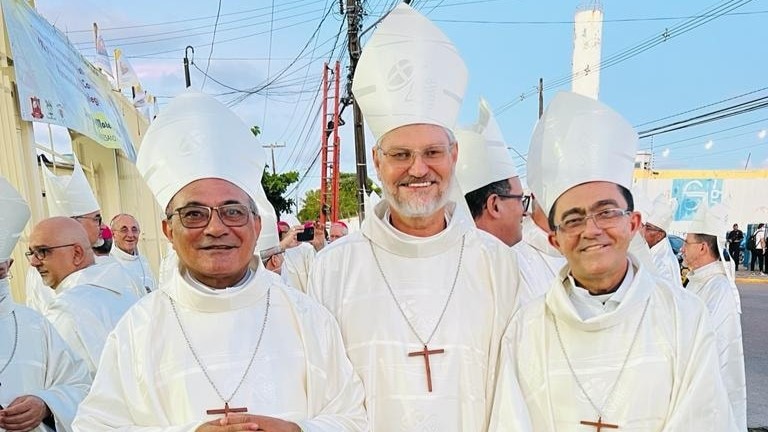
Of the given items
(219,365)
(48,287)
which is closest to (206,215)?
(219,365)

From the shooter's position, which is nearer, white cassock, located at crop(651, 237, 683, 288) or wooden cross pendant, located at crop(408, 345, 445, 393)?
wooden cross pendant, located at crop(408, 345, 445, 393)

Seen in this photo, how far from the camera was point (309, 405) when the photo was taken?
183 centimetres

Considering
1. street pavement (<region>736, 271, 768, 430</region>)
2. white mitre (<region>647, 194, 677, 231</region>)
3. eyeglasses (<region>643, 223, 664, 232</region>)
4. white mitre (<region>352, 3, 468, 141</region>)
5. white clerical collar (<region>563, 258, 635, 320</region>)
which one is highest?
white mitre (<region>352, 3, 468, 141</region>)

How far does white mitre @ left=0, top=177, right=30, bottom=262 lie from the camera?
8.30 feet

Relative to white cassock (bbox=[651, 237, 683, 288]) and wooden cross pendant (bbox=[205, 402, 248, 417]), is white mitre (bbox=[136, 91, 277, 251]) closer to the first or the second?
wooden cross pendant (bbox=[205, 402, 248, 417])

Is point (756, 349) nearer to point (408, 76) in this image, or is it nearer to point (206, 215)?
point (408, 76)

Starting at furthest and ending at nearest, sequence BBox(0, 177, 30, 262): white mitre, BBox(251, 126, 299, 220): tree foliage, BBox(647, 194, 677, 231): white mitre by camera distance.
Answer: BBox(251, 126, 299, 220): tree foliage, BBox(647, 194, 677, 231): white mitre, BBox(0, 177, 30, 262): white mitre

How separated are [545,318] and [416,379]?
611 mm

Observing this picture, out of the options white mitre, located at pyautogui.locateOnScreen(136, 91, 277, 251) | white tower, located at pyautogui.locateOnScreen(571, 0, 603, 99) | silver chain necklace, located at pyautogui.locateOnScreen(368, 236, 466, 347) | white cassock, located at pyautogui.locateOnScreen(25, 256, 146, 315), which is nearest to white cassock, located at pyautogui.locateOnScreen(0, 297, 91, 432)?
white cassock, located at pyautogui.locateOnScreen(25, 256, 146, 315)

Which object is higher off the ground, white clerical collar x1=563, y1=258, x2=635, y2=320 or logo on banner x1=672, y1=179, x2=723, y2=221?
logo on banner x1=672, y1=179, x2=723, y2=221

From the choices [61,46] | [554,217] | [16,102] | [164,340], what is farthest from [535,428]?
[61,46]

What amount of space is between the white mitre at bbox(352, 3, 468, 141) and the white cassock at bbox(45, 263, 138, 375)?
219 centimetres

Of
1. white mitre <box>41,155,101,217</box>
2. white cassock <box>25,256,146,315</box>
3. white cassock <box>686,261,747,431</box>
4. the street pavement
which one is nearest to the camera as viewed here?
white cassock <box>25,256,146,315</box>

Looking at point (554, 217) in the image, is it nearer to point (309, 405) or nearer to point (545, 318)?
point (545, 318)
